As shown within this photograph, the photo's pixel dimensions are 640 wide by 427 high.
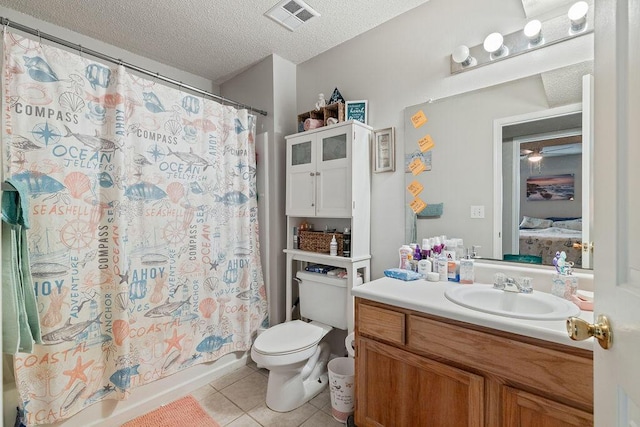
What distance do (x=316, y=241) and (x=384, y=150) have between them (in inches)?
32.5

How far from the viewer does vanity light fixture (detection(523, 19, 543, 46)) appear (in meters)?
1.39

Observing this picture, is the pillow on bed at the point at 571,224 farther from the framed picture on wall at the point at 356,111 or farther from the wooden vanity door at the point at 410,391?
the framed picture on wall at the point at 356,111

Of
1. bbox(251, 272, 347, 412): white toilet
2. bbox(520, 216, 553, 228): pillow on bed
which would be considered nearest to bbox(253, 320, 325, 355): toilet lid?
bbox(251, 272, 347, 412): white toilet

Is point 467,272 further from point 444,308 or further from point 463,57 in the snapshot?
point 463,57

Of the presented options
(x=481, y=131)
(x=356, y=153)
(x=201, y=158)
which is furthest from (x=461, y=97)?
(x=201, y=158)

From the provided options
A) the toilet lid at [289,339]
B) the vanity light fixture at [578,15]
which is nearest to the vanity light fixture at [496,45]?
the vanity light fixture at [578,15]

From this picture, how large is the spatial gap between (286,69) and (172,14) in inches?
35.3

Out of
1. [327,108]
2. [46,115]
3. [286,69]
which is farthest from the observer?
[286,69]

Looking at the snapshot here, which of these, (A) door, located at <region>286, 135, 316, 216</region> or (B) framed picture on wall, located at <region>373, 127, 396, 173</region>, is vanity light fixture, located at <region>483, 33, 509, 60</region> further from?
(A) door, located at <region>286, 135, 316, 216</region>

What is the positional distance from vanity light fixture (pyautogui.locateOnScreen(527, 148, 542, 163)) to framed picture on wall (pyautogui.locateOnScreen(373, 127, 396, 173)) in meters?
0.75

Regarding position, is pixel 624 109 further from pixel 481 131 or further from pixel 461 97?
pixel 461 97

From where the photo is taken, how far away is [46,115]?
1425mm

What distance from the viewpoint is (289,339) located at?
71.6 inches

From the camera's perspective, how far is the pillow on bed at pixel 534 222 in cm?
140
